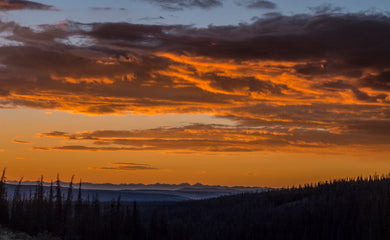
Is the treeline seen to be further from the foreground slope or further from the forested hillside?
the foreground slope

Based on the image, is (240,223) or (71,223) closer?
(71,223)

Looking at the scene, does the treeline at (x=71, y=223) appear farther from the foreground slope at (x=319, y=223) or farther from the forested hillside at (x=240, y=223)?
the foreground slope at (x=319, y=223)

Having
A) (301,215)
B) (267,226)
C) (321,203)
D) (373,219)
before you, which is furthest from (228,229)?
(373,219)

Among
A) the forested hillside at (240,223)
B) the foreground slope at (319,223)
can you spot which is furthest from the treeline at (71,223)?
the foreground slope at (319,223)

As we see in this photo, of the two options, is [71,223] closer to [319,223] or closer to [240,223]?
[240,223]

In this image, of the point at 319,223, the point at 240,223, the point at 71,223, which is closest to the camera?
the point at 319,223

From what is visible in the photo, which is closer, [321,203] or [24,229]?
[24,229]

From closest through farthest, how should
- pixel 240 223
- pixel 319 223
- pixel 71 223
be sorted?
pixel 319 223 < pixel 71 223 < pixel 240 223

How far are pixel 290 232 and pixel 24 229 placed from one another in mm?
78353

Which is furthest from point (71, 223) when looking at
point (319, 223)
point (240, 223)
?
point (319, 223)

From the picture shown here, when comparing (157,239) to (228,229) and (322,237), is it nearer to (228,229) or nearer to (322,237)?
(228,229)

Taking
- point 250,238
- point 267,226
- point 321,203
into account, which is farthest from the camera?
point 321,203

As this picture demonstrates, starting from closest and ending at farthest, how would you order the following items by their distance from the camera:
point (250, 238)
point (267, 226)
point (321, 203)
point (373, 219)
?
point (373, 219) < point (250, 238) < point (267, 226) < point (321, 203)

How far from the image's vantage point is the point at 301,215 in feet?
592
